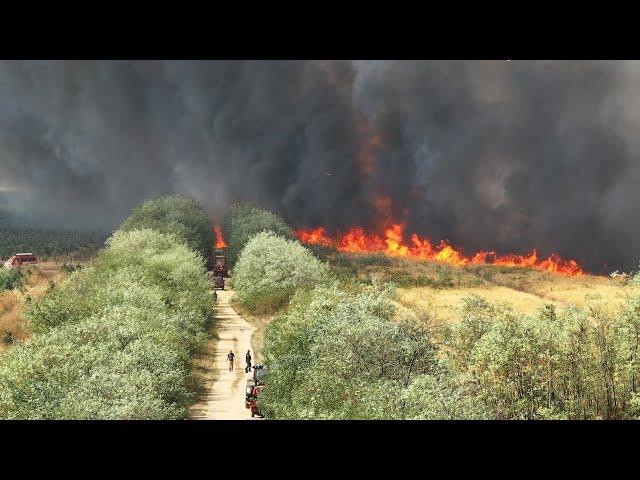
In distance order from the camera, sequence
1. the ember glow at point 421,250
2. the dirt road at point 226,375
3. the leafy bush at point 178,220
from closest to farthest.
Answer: the dirt road at point 226,375
the ember glow at point 421,250
the leafy bush at point 178,220

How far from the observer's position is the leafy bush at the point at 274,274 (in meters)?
62.7

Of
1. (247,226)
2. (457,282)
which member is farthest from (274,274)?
(247,226)

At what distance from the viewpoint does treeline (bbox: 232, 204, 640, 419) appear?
2381cm

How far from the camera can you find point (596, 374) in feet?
83.7

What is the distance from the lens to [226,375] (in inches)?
1746

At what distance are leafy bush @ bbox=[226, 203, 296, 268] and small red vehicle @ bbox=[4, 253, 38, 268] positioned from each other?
22.5 meters

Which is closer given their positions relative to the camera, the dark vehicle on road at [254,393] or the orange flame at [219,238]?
the dark vehicle on road at [254,393]

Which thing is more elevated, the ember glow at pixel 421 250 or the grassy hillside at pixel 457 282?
the ember glow at pixel 421 250

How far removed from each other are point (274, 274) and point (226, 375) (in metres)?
21.1

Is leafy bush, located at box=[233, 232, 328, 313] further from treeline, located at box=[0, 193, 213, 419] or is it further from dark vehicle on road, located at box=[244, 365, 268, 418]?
dark vehicle on road, located at box=[244, 365, 268, 418]

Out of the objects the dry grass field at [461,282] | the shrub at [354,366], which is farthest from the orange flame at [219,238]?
the shrub at [354,366]

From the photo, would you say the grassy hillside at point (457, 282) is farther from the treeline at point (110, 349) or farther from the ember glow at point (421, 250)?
the treeline at point (110, 349)

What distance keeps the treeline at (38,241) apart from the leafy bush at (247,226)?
18337 millimetres
